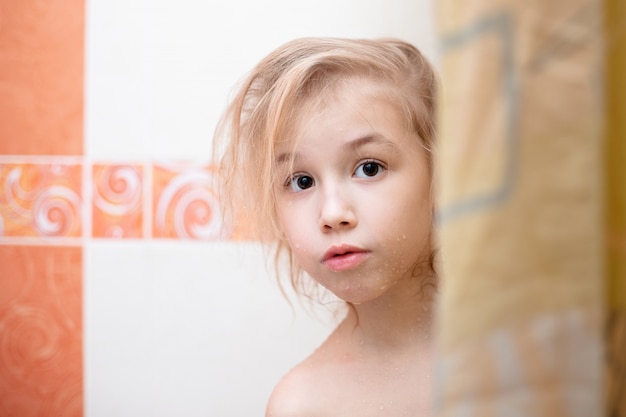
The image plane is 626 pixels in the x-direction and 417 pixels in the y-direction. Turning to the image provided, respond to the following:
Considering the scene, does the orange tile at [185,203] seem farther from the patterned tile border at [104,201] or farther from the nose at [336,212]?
the nose at [336,212]

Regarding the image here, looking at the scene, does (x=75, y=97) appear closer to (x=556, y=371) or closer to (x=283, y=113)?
(x=283, y=113)

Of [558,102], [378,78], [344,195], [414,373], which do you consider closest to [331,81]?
[378,78]

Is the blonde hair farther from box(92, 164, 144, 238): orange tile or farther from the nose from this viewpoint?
box(92, 164, 144, 238): orange tile

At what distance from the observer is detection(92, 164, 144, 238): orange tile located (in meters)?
1.40

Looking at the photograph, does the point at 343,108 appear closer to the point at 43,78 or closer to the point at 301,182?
the point at 301,182

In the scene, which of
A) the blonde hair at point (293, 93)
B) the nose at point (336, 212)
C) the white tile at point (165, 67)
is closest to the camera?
the nose at point (336, 212)

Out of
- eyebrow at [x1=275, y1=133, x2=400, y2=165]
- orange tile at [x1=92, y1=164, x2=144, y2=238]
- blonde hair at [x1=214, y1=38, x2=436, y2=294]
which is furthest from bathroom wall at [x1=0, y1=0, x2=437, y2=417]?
eyebrow at [x1=275, y1=133, x2=400, y2=165]

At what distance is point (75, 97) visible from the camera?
4.61ft

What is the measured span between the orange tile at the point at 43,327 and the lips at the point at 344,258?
2.51 feet

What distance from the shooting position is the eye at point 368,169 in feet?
2.88

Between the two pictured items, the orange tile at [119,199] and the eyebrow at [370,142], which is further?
the orange tile at [119,199]

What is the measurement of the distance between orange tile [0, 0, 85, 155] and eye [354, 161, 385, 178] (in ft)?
2.52

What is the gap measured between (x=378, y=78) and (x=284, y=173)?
0.20m

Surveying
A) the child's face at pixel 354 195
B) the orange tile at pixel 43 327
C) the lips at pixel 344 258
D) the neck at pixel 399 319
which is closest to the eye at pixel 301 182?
the child's face at pixel 354 195
